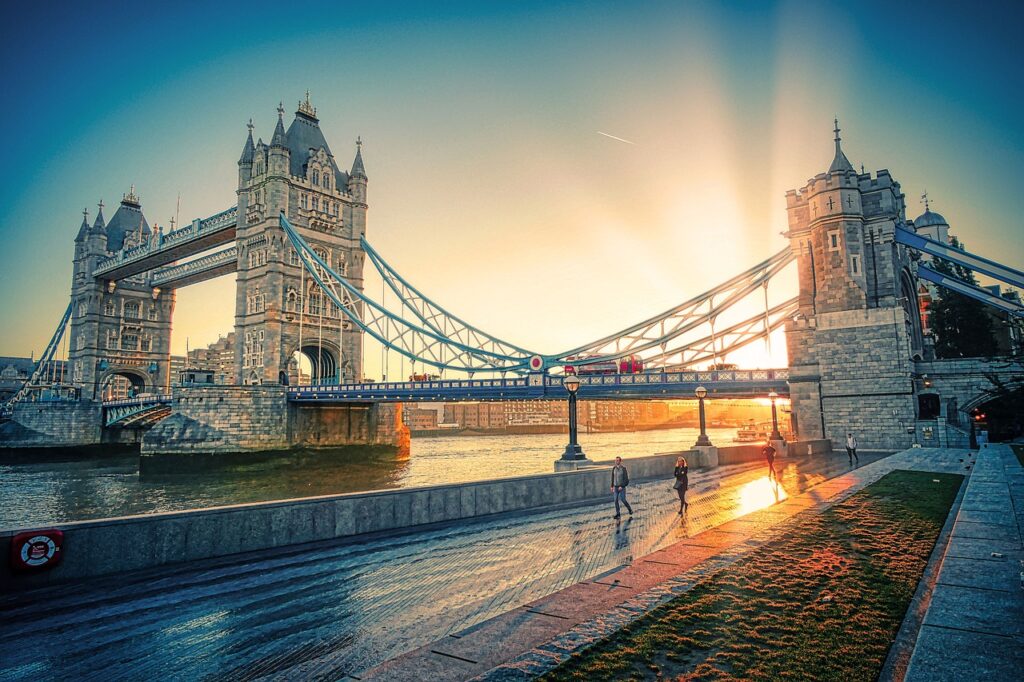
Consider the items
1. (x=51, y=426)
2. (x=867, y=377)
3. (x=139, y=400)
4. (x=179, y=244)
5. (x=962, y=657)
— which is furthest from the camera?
(x=179, y=244)

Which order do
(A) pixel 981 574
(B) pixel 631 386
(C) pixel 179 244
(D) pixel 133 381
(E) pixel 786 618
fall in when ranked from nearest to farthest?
(E) pixel 786 618 → (A) pixel 981 574 → (B) pixel 631 386 → (C) pixel 179 244 → (D) pixel 133 381

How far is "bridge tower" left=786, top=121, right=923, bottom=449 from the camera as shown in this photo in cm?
3253

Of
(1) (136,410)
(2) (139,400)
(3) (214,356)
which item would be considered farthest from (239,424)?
(3) (214,356)

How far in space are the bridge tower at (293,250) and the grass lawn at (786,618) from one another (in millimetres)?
49683

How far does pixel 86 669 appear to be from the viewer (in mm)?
4977

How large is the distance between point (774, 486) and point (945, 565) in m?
10.6


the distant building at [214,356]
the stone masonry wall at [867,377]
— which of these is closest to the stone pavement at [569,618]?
the stone masonry wall at [867,377]

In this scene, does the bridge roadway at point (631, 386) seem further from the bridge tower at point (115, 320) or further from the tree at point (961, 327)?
the bridge tower at point (115, 320)

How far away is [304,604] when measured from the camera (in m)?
6.72

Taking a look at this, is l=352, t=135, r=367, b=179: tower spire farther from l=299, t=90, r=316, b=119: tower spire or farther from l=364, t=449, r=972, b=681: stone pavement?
l=364, t=449, r=972, b=681: stone pavement

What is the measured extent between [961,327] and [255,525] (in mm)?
52835

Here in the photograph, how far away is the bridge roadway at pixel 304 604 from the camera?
5.15 meters

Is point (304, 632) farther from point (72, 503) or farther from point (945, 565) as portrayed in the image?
point (72, 503)

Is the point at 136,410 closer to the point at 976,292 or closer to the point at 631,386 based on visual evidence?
the point at 631,386
